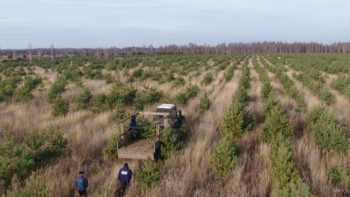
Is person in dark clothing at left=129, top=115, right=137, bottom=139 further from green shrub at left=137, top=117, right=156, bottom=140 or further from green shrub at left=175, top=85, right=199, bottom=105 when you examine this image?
green shrub at left=175, top=85, right=199, bottom=105

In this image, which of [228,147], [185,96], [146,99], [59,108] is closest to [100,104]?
[59,108]

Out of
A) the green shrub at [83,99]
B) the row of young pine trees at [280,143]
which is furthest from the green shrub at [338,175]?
the green shrub at [83,99]

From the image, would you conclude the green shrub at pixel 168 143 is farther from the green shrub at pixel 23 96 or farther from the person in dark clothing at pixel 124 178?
the green shrub at pixel 23 96

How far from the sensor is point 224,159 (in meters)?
7.66

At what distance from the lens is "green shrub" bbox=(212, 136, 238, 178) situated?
24.8 ft

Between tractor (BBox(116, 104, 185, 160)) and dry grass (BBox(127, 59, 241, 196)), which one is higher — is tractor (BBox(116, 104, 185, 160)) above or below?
above

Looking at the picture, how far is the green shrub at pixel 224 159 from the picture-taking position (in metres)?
7.55

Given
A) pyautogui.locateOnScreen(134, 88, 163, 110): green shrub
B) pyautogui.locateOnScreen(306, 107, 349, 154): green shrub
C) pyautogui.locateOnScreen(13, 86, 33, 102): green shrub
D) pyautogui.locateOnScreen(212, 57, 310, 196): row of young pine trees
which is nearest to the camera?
pyautogui.locateOnScreen(212, 57, 310, 196): row of young pine trees

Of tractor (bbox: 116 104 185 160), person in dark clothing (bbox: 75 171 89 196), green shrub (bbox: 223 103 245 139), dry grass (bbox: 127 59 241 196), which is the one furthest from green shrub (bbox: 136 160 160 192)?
green shrub (bbox: 223 103 245 139)

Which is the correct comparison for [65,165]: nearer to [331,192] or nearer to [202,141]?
[202,141]

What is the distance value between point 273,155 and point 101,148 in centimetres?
465

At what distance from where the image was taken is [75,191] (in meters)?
6.84

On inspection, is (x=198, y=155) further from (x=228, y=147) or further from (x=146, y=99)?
(x=146, y=99)

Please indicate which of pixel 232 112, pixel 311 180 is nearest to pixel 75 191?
pixel 311 180
